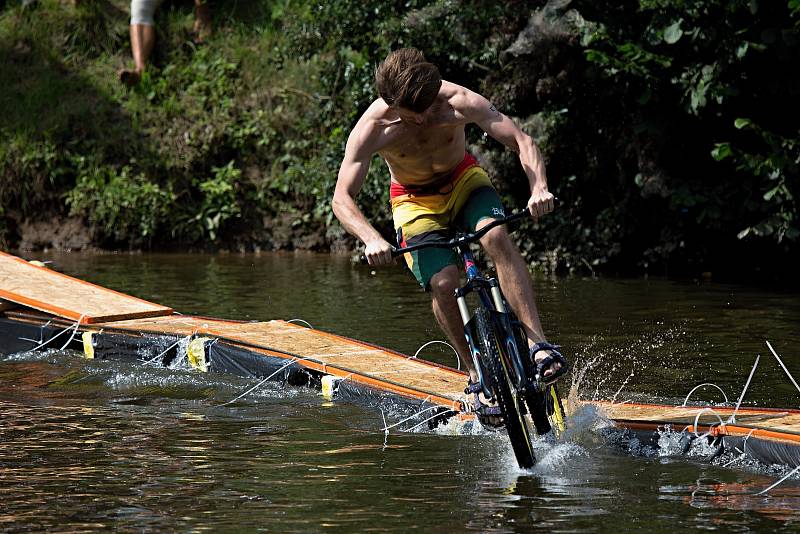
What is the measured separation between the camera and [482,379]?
6070mm

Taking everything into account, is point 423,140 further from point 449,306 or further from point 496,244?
point 449,306

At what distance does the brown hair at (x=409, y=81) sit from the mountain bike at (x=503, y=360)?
0.67 metres

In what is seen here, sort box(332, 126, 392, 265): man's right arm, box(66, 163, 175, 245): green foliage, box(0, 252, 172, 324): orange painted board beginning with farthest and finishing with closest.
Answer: box(66, 163, 175, 245): green foliage
box(0, 252, 172, 324): orange painted board
box(332, 126, 392, 265): man's right arm

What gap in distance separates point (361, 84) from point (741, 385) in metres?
8.66

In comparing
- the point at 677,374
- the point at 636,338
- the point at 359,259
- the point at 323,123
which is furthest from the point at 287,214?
the point at 677,374

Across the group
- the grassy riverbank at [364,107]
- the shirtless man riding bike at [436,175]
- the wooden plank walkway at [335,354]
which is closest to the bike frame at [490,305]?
the shirtless man riding bike at [436,175]

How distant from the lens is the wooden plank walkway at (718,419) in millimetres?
6199

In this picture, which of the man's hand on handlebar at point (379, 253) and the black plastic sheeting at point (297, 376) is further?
the black plastic sheeting at point (297, 376)

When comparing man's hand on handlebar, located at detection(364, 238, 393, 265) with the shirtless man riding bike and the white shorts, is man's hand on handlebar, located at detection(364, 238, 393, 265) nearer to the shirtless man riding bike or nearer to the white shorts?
the shirtless man riding bike

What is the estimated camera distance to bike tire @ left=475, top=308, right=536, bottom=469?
19.5 ft

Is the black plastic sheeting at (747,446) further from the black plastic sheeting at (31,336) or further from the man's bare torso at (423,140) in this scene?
the black plastic sheeting at (31,336)

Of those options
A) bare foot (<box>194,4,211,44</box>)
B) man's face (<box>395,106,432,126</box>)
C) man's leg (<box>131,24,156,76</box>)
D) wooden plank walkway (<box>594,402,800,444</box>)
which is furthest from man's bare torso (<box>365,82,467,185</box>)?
bare foot (<box>194,4,211,44</box>)

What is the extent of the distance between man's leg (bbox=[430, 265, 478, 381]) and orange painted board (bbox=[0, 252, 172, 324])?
410cm

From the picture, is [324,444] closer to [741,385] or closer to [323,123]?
[741,385]
